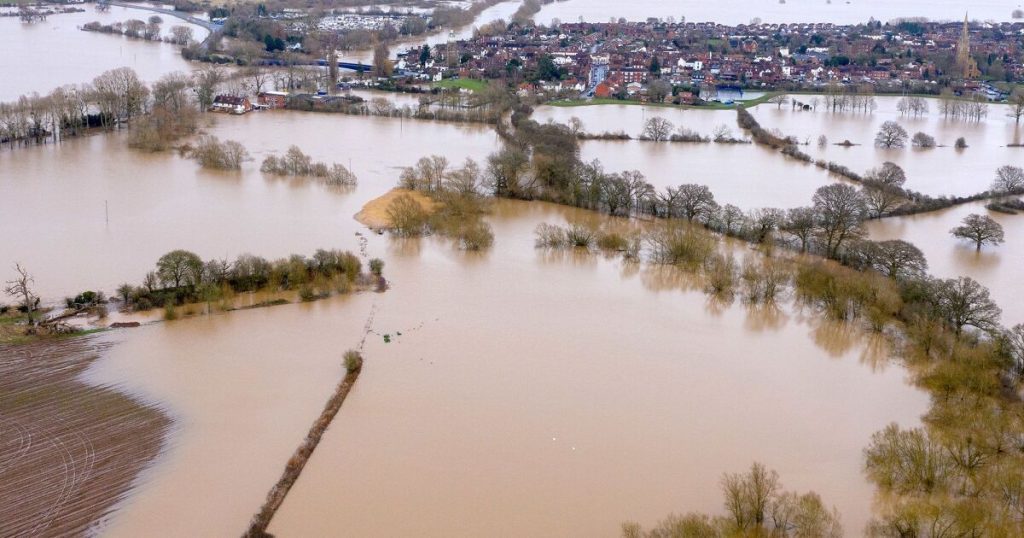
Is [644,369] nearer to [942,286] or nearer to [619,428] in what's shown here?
[619,428]

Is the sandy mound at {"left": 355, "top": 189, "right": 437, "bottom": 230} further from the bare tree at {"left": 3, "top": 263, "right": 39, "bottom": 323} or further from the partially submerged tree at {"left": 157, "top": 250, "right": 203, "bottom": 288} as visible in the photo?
the bare tree at {"left": 3, "top": 263, "right": 39, "bottom": 323}

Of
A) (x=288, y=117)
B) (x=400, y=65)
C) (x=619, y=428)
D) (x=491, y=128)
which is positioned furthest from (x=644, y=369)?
(x=400, y=65)

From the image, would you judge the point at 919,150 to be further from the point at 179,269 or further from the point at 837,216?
the point at 179,269

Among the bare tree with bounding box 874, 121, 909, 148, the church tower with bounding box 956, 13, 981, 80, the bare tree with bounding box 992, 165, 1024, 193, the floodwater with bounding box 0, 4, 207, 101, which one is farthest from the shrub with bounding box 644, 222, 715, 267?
the church tower with bounding box 956, 13, 981, 80

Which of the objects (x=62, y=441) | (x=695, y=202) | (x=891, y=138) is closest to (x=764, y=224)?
(x=695, y=202)

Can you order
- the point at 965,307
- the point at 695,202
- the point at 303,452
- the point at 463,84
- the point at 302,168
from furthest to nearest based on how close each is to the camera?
the point at 463,84, the point at 302,168, the point at 695,202, the point at 965,307, the point at 303,452

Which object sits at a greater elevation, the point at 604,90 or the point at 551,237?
the point at 604,90

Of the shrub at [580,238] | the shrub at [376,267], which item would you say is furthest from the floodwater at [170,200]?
the shrub at [580,238]
